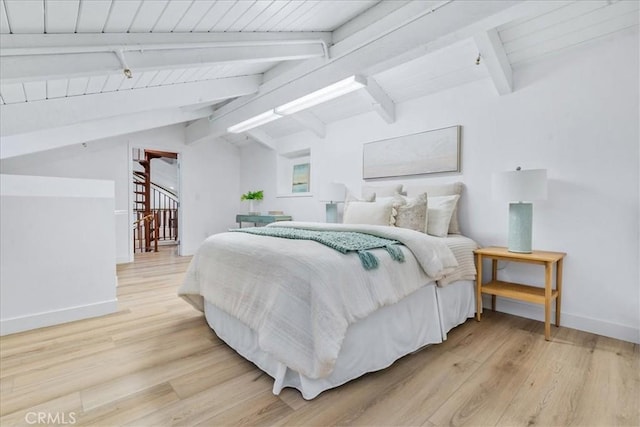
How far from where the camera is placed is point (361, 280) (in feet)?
5.33

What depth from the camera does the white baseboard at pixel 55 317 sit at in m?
2.26

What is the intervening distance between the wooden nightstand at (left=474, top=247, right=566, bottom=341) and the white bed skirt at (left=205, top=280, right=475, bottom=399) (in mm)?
286

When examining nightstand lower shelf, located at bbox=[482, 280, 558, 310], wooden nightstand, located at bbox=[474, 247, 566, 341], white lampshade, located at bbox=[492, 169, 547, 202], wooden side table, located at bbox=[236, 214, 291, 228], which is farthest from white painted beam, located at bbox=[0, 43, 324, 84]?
wooden side table, located at bbox=[236, 214, 291, 228]

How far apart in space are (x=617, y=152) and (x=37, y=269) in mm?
4369

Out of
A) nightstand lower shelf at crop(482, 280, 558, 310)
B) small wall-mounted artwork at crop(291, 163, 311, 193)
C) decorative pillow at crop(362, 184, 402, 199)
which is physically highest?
small wall-mounted artwork at crop(291, 163, 311, 193)

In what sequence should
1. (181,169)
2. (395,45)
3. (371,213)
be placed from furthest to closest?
(181,169), (371,213), (395,45)

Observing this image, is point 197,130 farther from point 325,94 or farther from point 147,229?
point 325,94

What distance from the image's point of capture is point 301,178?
5.41 m

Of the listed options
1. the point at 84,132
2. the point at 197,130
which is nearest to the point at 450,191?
the point at 84,132

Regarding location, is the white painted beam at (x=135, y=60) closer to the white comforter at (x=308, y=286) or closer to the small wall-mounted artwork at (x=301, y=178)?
the white comforter at (x=308, y=286)

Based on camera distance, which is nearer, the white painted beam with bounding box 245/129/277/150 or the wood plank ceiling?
the wood plank ceiling

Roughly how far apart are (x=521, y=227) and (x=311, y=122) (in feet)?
9.50

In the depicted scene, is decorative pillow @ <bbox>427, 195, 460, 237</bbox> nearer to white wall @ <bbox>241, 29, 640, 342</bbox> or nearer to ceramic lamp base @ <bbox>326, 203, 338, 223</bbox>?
white wall @ <bbox>241, 29, 640, 342</bbox>

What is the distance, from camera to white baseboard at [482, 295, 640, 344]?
2199mm
